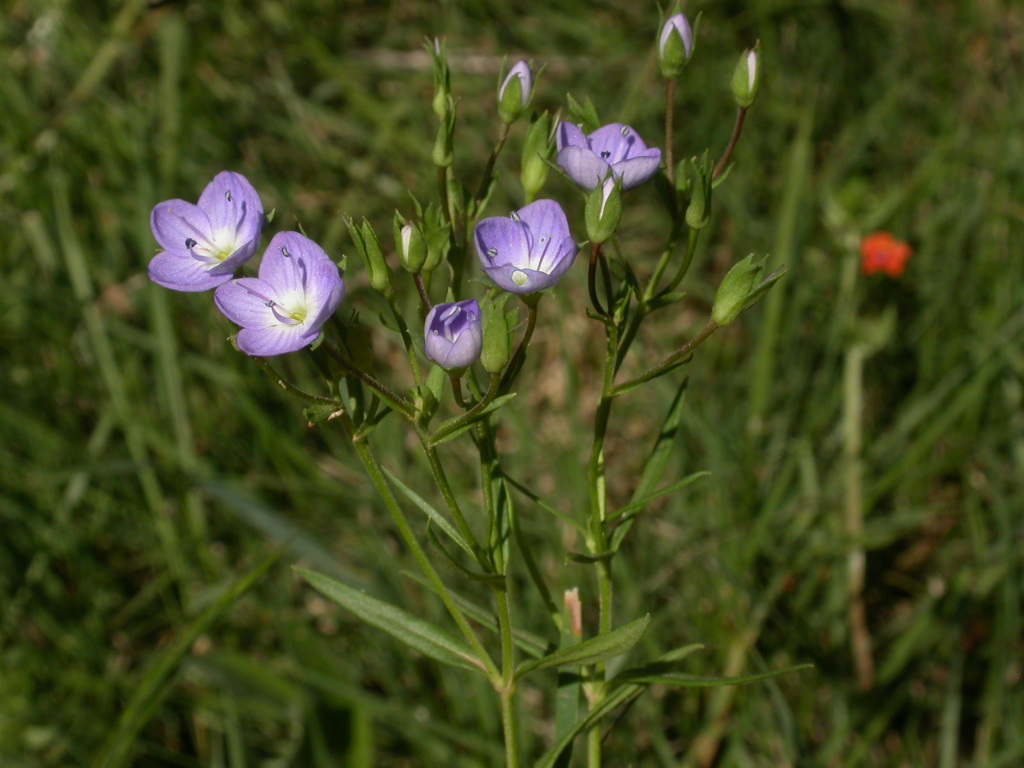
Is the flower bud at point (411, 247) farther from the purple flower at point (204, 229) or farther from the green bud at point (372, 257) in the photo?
the purple flower at point (204, 229)

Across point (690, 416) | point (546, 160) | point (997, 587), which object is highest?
point (546, 160)

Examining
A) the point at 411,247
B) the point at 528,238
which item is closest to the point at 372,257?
the point at 411,247

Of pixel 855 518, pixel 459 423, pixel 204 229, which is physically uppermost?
pixel 204 229

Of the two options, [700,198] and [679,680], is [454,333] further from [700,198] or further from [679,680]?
[679,680]

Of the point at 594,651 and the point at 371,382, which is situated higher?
the point at 371,382

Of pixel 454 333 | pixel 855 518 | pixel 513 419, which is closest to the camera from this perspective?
pixel 454 333

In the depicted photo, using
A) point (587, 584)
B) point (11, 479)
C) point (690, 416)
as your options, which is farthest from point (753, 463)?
point (11, 479)

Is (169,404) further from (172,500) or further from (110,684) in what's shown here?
(110,684)
